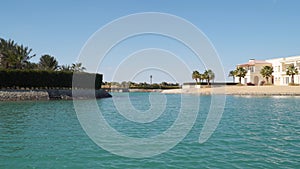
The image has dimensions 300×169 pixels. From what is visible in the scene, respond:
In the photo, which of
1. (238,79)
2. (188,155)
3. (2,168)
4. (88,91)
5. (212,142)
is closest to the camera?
(2,168)

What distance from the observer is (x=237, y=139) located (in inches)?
590

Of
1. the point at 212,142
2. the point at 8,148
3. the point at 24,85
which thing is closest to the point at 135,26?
the point at 212,142

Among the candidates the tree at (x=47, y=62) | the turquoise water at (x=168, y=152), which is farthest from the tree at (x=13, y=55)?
the turquoise water at (x=168, y=152)

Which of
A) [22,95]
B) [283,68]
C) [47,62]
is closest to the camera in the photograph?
[22,95]

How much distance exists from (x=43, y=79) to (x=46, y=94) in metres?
4.67

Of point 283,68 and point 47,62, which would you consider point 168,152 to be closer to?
point 47,62

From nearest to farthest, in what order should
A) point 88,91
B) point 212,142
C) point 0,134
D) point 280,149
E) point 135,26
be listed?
point 280,149
point 212,142
point 0,134
point 135,26
point 88,91

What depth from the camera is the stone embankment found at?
5131cm

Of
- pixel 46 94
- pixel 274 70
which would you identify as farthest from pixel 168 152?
pixel 274 70

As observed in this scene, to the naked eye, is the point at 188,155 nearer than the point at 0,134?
Yes

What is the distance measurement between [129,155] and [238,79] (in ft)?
342

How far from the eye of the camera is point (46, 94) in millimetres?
56406

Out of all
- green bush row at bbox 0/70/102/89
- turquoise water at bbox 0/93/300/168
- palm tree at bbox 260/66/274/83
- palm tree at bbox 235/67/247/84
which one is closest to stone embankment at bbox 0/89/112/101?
green bush row at bbox 0/70/102/89

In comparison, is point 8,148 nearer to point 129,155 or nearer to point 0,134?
point 0,134
